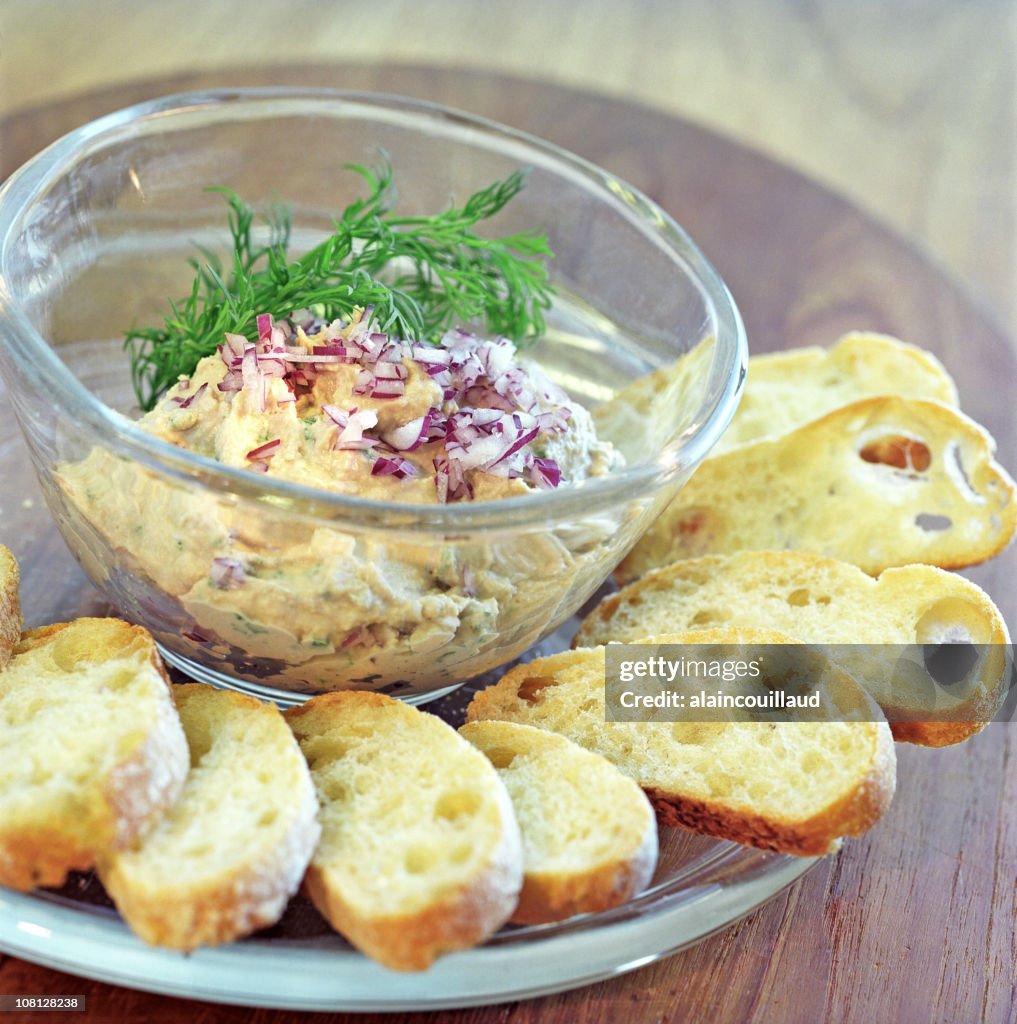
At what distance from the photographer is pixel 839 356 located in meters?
2.86

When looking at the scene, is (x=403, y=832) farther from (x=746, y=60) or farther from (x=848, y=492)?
(x=746, y=60)

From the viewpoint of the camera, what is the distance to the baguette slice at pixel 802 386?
2.61 metres

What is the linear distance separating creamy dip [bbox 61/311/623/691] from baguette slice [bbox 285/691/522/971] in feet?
0.33

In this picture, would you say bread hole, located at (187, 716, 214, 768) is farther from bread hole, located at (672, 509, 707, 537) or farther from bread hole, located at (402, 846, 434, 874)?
bread hole, located at (672, 509, 707, 537)

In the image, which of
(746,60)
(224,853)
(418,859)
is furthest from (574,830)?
(746,60)

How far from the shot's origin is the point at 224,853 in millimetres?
1576

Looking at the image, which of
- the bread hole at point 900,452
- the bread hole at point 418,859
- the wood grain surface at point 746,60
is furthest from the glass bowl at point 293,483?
the wood grain surface at point 746,60

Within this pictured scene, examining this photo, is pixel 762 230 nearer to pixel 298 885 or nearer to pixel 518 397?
pixel 518 397

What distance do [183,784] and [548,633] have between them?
72 cm

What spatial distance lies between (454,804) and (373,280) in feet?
3.17

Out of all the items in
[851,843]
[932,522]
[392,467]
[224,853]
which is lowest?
[851,843]

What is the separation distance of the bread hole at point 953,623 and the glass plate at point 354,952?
546 millimetres

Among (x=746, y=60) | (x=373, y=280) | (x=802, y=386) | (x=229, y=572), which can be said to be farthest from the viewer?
(x=746, y=60)

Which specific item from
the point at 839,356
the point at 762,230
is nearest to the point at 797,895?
the point at 839,356
